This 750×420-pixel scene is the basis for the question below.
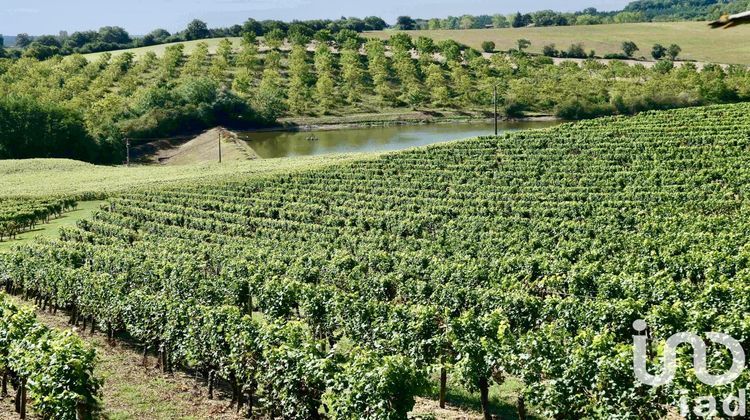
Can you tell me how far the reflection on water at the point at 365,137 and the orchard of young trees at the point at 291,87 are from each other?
26.2ft

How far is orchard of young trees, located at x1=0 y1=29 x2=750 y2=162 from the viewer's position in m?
106

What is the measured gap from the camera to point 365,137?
116438 mm

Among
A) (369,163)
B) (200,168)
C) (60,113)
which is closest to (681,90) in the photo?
(369,163)

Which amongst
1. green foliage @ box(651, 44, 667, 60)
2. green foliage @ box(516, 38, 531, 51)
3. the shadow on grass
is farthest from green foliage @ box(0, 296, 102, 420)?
green foliage @ box(516, 38, 531, 51)

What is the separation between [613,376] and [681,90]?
4483 inches

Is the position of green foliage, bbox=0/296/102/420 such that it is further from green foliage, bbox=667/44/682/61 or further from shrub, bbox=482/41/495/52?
shrub, bbox=482/41/495/52

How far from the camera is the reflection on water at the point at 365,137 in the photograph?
340ft

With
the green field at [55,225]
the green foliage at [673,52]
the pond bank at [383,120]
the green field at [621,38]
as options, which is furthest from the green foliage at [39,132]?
the green foliage at [673,52]

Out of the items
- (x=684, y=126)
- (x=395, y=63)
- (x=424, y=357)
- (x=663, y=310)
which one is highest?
(x=395, y=63)

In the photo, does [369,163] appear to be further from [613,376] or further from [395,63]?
[395,63]

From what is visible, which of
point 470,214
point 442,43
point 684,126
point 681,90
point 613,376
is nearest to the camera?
point 613,376

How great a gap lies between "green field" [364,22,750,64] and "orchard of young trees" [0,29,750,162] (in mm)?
7378

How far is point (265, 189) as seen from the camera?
2315 inches

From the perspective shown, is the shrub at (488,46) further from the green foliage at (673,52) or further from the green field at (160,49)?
the green field at (160,49)
